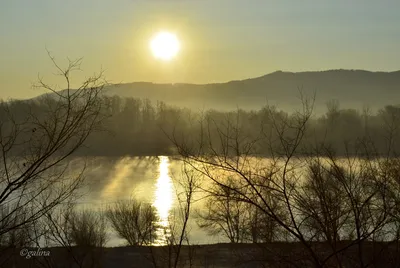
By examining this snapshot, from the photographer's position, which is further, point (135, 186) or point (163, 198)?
point (135, 186)

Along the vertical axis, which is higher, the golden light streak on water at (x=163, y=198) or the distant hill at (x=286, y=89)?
the distant hill at (x=286, y=89)

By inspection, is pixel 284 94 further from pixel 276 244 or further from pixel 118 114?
pixel 276 244

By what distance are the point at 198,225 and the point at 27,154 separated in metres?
14.9

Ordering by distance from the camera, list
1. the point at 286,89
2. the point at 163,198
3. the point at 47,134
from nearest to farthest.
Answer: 1. the point at 47,134
2. the point at 163,198
3. the point at 286,89

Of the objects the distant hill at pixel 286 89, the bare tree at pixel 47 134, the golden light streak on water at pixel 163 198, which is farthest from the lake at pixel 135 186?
the distant hill at pixel 286 89

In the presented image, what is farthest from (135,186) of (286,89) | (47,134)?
(286,89)

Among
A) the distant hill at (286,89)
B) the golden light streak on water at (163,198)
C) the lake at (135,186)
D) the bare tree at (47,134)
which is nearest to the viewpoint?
the bare tree at (47,134)

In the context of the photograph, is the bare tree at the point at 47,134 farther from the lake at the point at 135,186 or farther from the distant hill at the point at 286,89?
the distant hill at the point at 286,89

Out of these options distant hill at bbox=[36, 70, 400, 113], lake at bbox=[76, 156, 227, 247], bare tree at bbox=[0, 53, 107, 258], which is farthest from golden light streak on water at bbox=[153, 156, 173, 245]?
distant hill at bbox=[36, 70, 400, 113]

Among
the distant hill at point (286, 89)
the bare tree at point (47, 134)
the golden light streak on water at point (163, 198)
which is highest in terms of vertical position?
the distant hill at point (286, 89)

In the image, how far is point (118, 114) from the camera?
164 feet

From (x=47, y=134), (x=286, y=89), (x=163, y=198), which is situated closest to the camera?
(x=47, y=134)

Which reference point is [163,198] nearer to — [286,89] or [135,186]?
[135,186]

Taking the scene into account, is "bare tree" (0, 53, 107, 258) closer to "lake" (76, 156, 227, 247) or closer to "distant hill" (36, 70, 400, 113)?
"lake" (76, 156, 227, 247)
